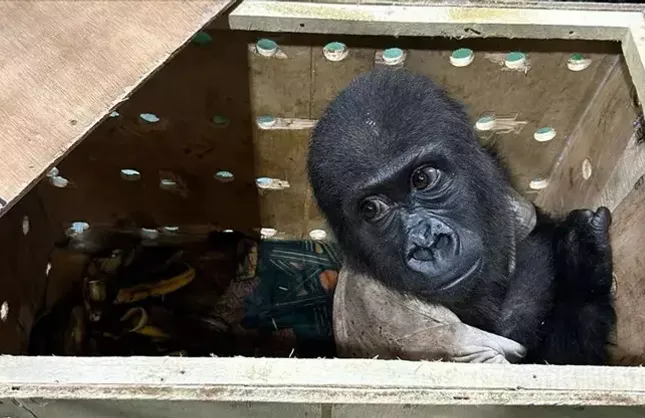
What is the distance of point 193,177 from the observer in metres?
2.88

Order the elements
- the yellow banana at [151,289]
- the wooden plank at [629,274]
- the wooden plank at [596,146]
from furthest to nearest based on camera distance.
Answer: the yellow banana at [151,289] < the wooden plank at [596,146] < the wooden plank at [629,274]

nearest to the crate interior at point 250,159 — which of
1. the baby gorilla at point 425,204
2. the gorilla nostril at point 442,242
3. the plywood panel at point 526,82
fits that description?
the plywood panel at point 526,82

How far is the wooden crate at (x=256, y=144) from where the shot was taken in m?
1.49

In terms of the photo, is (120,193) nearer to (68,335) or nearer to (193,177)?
(193,177)

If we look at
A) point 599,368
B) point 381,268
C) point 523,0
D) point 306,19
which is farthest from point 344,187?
point 599,368

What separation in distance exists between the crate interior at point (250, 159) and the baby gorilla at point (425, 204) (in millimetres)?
169

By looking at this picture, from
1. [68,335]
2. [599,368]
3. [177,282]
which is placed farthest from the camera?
[177,282]

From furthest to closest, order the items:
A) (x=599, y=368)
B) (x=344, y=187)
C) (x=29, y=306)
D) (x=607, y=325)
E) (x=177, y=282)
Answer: (x=177, y=282), (x=29, y=306), (x=607, y=325), (x=344, y=187), (x=599, y=368)

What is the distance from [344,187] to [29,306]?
122 centimetres

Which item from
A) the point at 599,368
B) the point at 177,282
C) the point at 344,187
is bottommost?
the point at 599,368

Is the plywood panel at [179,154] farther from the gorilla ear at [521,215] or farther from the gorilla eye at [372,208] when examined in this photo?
the gorilla ear at [521,215]

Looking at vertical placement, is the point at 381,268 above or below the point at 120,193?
below

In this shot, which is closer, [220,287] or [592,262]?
[592,262]

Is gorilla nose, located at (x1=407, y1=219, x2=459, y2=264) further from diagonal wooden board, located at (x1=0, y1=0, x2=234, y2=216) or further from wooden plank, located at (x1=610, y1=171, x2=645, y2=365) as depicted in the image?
diagonal wooden board, located at (x1=0, y1=0, x2=234, y2=216)
